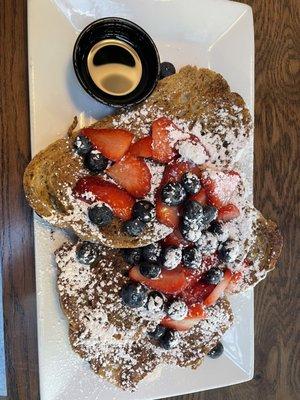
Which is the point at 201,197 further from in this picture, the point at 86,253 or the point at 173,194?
the point at 86,253

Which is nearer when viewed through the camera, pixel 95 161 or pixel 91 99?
pixel 95 161

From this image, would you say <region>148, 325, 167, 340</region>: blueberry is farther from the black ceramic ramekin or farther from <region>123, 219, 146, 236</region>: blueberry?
the black ceramic ramekin

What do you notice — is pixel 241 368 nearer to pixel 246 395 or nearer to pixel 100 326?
pixel 246 395

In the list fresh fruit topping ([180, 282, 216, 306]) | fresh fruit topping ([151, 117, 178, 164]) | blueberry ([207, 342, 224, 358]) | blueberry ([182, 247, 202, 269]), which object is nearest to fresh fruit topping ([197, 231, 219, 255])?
blueberry ([182, 247, 202, 269])

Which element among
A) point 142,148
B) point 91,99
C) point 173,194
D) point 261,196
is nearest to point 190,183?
point 173,194

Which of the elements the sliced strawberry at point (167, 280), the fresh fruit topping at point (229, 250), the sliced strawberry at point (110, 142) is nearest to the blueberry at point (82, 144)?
the sliced strawberry at point (110, 142)
